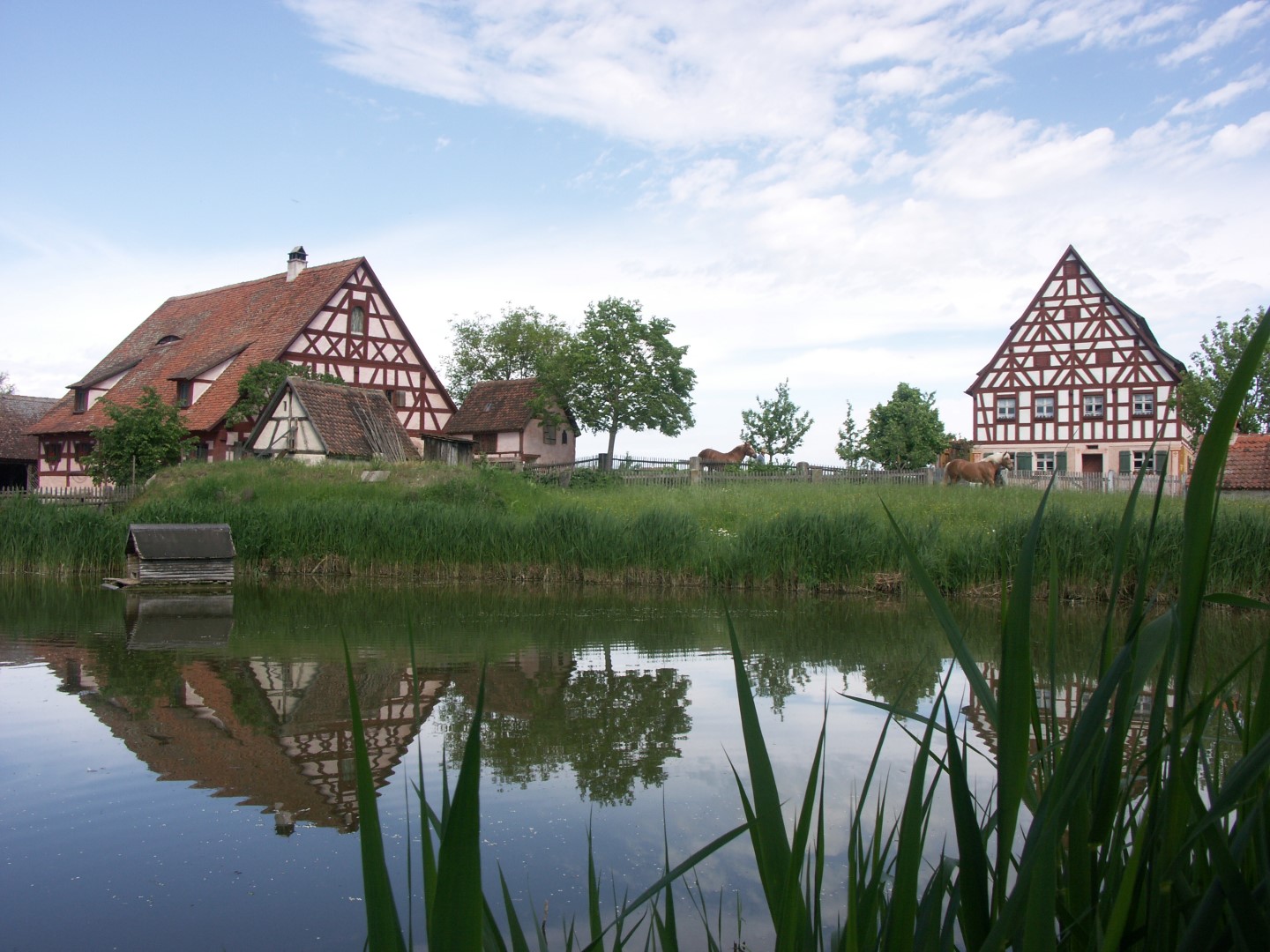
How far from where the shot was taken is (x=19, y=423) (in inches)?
1759

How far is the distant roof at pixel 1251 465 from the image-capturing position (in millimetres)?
31938

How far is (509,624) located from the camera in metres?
11.3

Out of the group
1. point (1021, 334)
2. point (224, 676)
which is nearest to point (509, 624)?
point (224, 676)

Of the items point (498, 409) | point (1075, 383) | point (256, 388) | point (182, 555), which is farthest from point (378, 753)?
point (1075, 383)

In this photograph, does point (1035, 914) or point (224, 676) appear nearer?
point (1035, 914)

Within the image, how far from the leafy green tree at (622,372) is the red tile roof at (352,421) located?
525 inches

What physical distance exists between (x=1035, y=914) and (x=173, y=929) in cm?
322

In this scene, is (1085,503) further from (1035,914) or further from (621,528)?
(1035,914)

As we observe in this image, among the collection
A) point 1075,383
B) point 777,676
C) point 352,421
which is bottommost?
point 777,676

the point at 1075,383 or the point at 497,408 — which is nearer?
the point at 1075,383

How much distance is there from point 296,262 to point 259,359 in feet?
24.6

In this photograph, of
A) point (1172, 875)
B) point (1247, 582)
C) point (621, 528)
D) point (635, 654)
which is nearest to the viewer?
point (1172, 875)

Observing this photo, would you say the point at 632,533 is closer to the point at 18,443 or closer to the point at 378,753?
the point at 378,753

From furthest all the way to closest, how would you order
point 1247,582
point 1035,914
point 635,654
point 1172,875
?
point 1247,582
point 635,654
point 1172,875
point 1035,914
